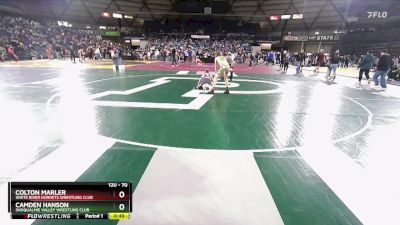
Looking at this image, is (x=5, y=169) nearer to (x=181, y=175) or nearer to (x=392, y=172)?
(x=181, y=175)

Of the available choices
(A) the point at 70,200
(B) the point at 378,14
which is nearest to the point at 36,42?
(B) the point at 378,14

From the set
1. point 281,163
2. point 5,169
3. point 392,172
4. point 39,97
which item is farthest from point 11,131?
point 392,172

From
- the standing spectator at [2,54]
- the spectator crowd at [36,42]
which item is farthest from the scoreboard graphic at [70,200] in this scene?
the standing spectator at [2,54]

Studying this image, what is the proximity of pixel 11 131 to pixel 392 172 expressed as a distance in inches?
247

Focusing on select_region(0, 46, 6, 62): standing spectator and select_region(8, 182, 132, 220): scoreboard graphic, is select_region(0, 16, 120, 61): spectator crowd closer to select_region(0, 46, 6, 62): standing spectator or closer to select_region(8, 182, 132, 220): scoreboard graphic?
select_region(0, 46, 6, 62): standing spectator

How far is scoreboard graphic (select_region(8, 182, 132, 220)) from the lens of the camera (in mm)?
1903

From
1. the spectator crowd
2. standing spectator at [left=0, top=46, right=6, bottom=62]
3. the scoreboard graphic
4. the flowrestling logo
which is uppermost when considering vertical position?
the flowrestling logo

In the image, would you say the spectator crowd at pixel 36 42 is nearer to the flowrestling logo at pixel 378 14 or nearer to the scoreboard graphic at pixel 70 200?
the flowrestling logo at pixel 378 14

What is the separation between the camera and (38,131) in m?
5.07

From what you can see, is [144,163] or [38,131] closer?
[144,163]

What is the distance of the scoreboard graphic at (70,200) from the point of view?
190 centimetres

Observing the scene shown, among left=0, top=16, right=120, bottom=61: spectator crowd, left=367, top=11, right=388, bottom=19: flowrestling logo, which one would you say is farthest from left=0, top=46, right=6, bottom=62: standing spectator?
left=367, top=11, right=388, bottom=19: flowrestling logo

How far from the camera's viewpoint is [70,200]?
191 centimetres

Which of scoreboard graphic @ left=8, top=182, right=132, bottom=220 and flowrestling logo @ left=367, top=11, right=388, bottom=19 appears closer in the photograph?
scoreboard graphic @ left=8, top=182, right=132, bottom=220
